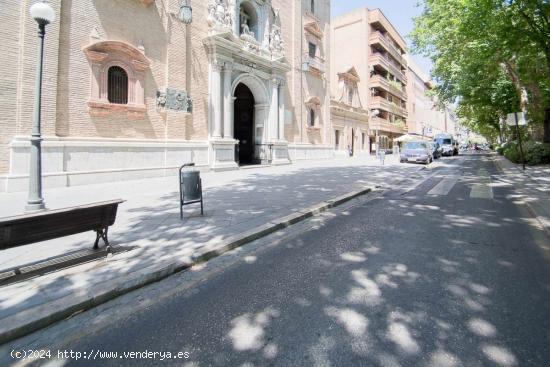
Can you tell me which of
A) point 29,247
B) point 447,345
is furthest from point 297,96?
point 447,345

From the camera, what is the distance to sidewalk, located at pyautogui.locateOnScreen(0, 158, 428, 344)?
9.97 feet

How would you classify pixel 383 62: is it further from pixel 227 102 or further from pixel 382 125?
pixel 227 102

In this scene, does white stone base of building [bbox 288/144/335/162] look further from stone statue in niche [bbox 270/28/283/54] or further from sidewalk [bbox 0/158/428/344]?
sidewalk [bbox 0/158/428/344]

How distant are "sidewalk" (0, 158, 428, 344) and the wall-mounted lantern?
9.15m

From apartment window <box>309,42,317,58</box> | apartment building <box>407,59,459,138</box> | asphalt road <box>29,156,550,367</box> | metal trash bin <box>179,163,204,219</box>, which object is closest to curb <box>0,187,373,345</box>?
asphalt road <box>29,156,550,367</box>

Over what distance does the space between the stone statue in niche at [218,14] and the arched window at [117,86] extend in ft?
20.7

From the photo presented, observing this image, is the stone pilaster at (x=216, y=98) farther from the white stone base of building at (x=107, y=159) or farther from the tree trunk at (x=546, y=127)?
the tree trunk at (x=546, y=127)

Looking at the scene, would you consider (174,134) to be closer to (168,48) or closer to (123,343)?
(168,48)

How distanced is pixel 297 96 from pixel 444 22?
10.1 metres

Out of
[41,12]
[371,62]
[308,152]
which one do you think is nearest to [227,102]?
[308,152]

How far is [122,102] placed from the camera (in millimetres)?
12711

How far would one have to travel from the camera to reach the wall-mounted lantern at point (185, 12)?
48.5 ft

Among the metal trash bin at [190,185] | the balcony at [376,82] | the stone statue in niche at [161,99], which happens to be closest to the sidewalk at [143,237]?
the metal trash bin at [190,185]

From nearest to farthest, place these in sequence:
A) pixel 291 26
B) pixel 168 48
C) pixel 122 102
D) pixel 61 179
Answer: pixel 61 179, pixel 122 102, pixel 168 48, pixel 291 26
